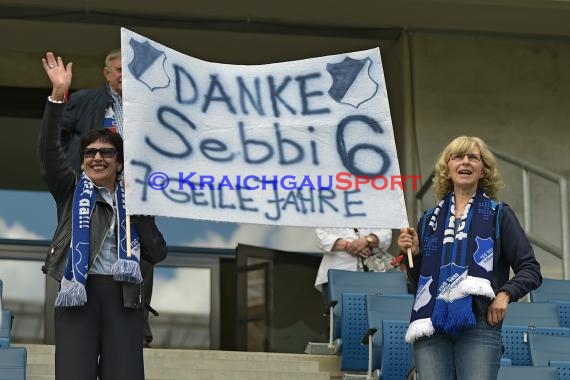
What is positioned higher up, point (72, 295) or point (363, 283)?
point (363, 283)

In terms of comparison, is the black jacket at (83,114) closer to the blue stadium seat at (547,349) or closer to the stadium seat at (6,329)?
the stadium seat at (6,329)

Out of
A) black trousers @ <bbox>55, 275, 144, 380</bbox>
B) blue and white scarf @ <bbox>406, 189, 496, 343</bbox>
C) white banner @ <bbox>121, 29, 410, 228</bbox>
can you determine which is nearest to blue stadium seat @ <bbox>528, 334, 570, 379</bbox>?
white banner @ <bbox>121, 29, 410, 228</bbox>

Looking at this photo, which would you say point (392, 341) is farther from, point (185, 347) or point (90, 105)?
point (185, 347)

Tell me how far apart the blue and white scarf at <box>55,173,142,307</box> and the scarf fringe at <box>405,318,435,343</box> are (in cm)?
127

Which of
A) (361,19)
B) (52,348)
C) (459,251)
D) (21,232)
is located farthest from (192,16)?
(459,251)

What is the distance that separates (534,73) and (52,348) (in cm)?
597

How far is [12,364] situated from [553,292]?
5198 millimetres

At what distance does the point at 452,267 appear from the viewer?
20.8ft

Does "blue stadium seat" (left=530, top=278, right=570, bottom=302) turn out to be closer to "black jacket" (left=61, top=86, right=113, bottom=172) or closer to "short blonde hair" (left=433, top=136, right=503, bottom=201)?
"black jacket" (left=61, top=86, right=113, bottom=172)

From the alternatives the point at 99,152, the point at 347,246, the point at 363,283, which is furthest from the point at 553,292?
the point at 99,152

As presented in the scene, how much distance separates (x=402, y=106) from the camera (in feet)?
44.7

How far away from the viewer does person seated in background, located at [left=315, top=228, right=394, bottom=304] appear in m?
11.2

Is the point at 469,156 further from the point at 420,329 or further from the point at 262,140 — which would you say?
the point at 262,140

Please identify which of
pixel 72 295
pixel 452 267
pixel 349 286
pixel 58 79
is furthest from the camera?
pixel 349 286
